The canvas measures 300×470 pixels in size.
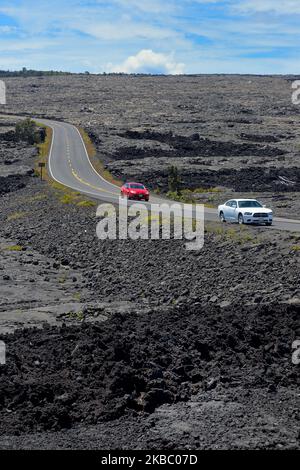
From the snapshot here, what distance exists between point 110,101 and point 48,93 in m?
33.2

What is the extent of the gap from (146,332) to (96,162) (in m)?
61.8

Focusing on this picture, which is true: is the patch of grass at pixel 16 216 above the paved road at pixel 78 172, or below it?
below

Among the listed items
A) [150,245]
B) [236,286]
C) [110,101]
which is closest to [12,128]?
[110,101]

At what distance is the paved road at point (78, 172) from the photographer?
142 ft

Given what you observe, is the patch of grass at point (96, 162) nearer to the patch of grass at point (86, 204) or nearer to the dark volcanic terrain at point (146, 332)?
the dark volcanic terrain at point (146, 332)

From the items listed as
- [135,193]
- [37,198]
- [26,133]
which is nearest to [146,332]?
[135,193]

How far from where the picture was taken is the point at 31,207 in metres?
56.6

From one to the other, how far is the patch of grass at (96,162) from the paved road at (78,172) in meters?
0.56

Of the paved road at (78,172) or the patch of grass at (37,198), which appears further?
the patch of grass at (37,198)

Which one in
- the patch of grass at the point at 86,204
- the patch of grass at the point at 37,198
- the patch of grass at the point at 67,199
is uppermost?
the patch of grass at the point at 86,204

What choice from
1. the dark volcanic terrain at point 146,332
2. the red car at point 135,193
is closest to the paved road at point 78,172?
the red car at point 135,193

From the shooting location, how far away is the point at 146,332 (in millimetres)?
22266

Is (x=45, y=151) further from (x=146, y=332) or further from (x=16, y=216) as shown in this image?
(x=146, y=332)
